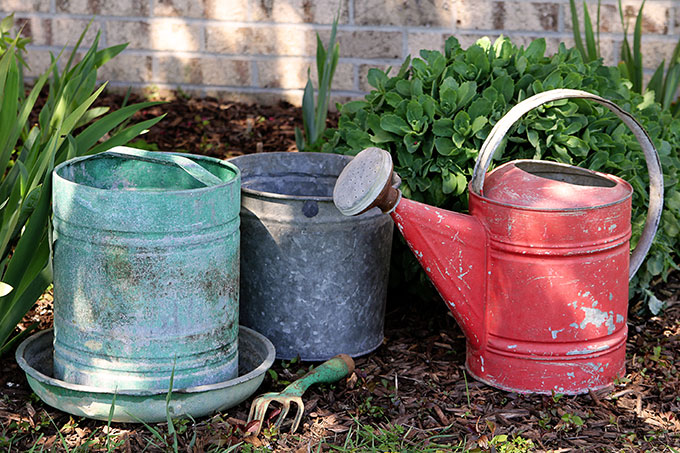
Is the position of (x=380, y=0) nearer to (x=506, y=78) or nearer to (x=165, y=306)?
(x=506, y=78)

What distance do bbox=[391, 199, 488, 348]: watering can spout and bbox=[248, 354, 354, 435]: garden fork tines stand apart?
0.34 m

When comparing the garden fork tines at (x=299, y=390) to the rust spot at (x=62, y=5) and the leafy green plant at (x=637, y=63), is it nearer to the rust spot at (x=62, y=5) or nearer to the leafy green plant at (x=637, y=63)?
the leafy green plant at (x=637, y=63)

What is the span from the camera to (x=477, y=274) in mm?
2277

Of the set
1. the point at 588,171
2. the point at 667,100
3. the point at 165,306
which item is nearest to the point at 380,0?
the point at 667,100

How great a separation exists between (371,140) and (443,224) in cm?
50

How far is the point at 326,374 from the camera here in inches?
89.5

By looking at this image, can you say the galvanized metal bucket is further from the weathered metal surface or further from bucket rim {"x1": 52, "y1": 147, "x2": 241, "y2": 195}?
the weathered metal surface

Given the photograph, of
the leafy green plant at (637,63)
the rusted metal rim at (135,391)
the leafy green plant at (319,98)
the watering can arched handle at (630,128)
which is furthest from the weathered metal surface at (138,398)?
the leafy green plant at (637,63)

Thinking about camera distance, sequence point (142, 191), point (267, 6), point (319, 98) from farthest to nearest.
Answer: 1. point (267, 6)
2. point (319, 98)
3. point (142, 191)

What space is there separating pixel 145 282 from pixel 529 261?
3.20 ft

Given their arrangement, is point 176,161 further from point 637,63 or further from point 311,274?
point 637,63

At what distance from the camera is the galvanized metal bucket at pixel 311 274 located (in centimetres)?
233

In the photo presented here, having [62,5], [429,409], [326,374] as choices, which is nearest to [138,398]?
[326,374]

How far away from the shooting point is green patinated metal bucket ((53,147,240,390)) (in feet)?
6.48
